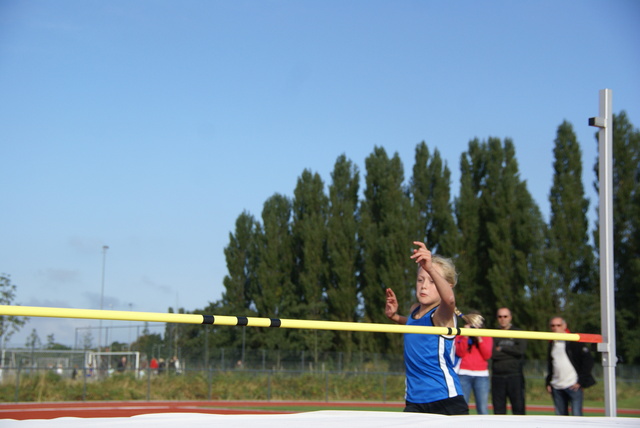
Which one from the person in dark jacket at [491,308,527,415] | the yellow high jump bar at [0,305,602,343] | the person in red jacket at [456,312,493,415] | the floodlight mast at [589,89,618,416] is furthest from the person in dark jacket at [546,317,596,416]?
the yellow high jump bar at [0,305,602,343]

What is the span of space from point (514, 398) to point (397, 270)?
2614 cm

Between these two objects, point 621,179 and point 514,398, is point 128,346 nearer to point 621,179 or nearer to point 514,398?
point 514,398

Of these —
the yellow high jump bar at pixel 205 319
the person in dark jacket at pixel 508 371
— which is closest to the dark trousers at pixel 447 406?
the yellow high jump bar at pixel 205 319

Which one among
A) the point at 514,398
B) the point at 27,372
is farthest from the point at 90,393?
the point at 514,398

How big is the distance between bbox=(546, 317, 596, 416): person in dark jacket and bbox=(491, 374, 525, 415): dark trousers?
1.21 ft

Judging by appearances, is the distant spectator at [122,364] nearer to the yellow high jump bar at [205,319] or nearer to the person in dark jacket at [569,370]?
the person in dark jacket at [569,370]

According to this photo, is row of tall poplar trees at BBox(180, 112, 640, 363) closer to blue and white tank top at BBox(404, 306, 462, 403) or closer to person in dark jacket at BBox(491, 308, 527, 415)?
person in dark jacket at BBox(491, 308, 527, 415)

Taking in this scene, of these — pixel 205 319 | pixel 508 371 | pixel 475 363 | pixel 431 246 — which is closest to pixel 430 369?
pixel 205 319

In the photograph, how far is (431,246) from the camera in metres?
35.9

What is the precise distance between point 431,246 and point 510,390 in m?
28.2

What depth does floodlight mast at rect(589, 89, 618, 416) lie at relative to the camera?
5598 millimetres

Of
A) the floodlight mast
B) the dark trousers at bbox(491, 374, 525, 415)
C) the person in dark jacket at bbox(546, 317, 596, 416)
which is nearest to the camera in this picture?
the floodlight mast

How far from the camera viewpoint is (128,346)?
23188 mm

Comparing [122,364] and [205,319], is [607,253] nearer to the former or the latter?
[205,319]
